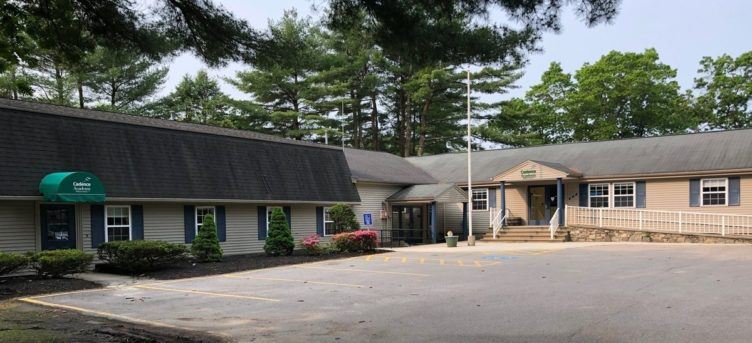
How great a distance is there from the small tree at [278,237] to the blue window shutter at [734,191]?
60.5 feet

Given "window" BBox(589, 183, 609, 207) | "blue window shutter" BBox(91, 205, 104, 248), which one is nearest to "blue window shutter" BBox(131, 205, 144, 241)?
"blue window shutter" BBox(91, 205, 104, 248)

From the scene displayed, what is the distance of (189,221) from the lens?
71.2ft

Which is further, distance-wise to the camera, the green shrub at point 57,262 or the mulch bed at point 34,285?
the green shrub at point 57,262

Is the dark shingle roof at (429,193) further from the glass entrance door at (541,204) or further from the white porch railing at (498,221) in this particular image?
the glass entrance door at (541,204)

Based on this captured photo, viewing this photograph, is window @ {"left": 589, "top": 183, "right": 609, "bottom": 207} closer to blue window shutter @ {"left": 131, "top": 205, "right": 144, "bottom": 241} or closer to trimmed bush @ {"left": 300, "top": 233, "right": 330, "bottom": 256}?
trimmed bush @ {"left": 300, "top": 233, "right": 330, "bottom": 256}

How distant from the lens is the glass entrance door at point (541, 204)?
3161 centimetres

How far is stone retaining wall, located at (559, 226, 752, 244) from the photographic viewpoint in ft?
82.5

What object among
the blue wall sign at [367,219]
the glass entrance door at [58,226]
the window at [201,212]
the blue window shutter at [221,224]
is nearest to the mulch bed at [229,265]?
the blue window shutter at [221,224]

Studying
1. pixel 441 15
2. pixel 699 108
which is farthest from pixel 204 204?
pixel 699 108

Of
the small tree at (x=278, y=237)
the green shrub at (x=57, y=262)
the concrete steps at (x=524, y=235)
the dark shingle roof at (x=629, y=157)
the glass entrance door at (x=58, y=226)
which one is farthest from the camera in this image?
the concrete steps at (x=524, y=235)

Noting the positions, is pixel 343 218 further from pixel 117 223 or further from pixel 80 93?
pixel 80 93

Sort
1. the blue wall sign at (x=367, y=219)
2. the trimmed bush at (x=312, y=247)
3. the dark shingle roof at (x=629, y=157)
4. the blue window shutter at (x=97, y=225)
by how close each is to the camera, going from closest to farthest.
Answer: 1. the blue window shutter at (x=97, y=225)
2. the trimmed bush at (x=312, y=247)
3. the dark shingle roof at (x=629, y=157)
4. the blue wall sign at (x=367, y=219)

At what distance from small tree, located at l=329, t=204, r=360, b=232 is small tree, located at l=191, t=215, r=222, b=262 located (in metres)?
7.06

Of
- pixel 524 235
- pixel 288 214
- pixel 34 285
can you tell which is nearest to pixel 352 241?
pixel 288 214
